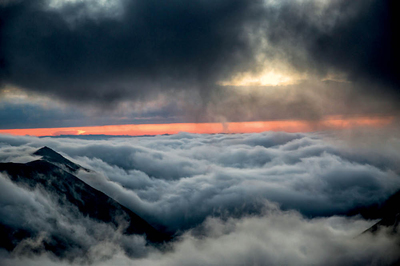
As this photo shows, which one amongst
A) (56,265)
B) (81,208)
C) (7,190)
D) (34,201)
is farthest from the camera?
(81,208)

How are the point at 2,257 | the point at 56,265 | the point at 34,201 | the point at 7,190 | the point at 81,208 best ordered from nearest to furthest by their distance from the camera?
the point at 2,257
the point at 56,265
the point at 7,190
the point at 34,201
the point at 81,208

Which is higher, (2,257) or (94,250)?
(2,257)

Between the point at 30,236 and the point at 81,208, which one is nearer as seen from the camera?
the point at 30,236

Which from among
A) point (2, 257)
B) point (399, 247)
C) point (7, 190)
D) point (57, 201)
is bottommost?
point (399, 247)

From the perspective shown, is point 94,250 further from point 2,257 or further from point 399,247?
point 399,247

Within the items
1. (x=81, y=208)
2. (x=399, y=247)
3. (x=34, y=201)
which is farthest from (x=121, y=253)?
(x=399, y=247)

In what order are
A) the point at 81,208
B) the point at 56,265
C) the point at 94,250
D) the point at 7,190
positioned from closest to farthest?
1. the point at 56,265
2. the point at 7,190
3. the point at 94,250
4. the point at 81,208

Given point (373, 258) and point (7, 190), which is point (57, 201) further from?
point (373, 258)

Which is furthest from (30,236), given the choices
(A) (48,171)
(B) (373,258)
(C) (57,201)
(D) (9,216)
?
(B) (373,258)

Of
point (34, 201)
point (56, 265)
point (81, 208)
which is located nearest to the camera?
point (56, 265)
